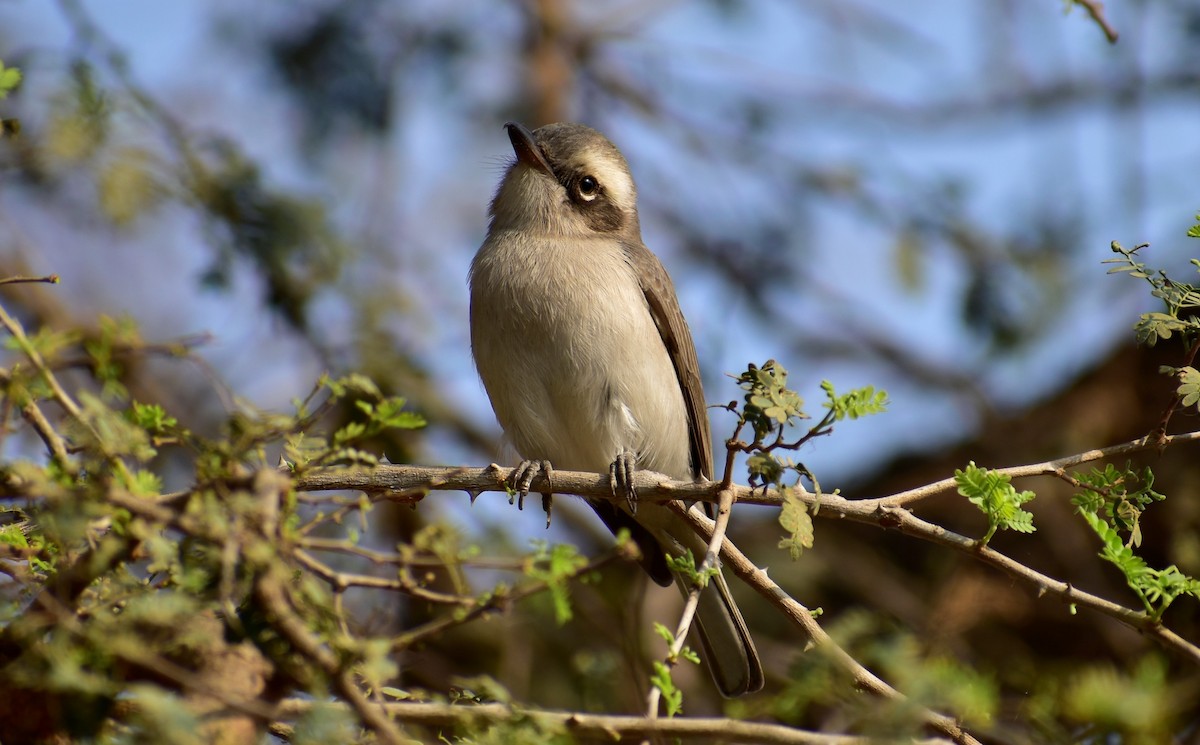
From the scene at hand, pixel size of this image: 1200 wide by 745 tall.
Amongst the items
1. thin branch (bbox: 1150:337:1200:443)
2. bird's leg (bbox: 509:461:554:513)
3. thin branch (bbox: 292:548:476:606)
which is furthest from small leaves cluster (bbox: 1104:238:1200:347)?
bird's leg (bbox: 509:461:554:513)

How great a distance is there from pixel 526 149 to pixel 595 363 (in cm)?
132

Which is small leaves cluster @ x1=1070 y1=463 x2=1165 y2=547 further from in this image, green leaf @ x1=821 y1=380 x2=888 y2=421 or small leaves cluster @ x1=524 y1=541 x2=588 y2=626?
small leaves cluster @ x1=524 y1=541 x2=588 y2=626

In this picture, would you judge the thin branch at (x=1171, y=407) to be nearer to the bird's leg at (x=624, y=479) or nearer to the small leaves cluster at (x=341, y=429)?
the bird's leg at (x=624, y=479)

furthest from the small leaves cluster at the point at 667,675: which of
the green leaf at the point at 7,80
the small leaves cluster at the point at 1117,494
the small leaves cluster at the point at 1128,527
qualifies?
the green leaf at the point at 7,80

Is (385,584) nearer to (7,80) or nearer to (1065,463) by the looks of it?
(7,80)

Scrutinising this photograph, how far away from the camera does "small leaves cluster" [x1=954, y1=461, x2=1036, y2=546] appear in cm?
287

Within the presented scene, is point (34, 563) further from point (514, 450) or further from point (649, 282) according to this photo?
point (649, 282)

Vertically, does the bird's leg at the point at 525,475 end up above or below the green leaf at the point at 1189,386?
below

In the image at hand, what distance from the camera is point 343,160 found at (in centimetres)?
794

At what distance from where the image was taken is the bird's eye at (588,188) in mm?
5582

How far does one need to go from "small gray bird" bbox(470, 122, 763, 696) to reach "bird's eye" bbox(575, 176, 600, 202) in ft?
0.26

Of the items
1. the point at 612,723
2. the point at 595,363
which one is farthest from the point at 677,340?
the point at 612,723

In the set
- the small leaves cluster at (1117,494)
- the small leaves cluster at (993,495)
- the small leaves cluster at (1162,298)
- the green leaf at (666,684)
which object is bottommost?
the green leaf at (666,684)

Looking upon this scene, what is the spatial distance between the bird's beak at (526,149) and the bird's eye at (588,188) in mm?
146
